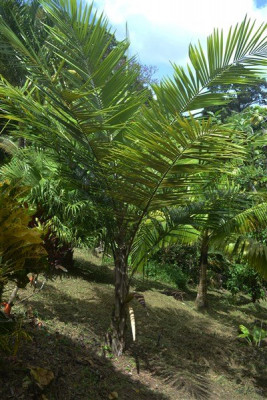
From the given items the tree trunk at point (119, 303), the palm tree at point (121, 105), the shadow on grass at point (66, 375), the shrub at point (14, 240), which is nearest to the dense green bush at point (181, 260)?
the tree trunk at point (119, 303)

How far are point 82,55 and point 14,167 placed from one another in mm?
2761

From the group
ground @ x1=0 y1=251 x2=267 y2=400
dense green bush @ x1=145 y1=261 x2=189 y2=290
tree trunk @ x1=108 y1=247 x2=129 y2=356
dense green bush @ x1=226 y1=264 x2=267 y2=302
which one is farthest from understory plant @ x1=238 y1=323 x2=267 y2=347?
dense green bush @ x1=145 y1=261 x2=189 y2=290

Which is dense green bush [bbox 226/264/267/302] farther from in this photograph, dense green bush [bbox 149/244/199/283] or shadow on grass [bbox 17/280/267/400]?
shadow on grass [bbox 17/280/267/400]

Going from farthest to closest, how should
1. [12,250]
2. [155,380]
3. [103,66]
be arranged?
[155,380]
[103,66]
[12,250]

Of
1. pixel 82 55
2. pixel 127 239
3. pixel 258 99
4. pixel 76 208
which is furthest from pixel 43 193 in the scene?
pixel 258 99

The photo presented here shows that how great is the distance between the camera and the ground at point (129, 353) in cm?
292

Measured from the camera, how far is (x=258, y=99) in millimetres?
34375

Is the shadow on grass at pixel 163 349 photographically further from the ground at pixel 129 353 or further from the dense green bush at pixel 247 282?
the dense green bush at pixel 247 282

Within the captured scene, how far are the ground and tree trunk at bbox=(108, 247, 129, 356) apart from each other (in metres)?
0.14

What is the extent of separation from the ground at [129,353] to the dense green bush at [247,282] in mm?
1559

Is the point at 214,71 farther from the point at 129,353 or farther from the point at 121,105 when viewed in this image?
the point at 129,353

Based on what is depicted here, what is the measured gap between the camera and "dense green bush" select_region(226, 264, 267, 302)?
10.0m

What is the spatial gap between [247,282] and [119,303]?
274 inches

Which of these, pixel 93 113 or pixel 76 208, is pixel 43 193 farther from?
pixel 93 113
